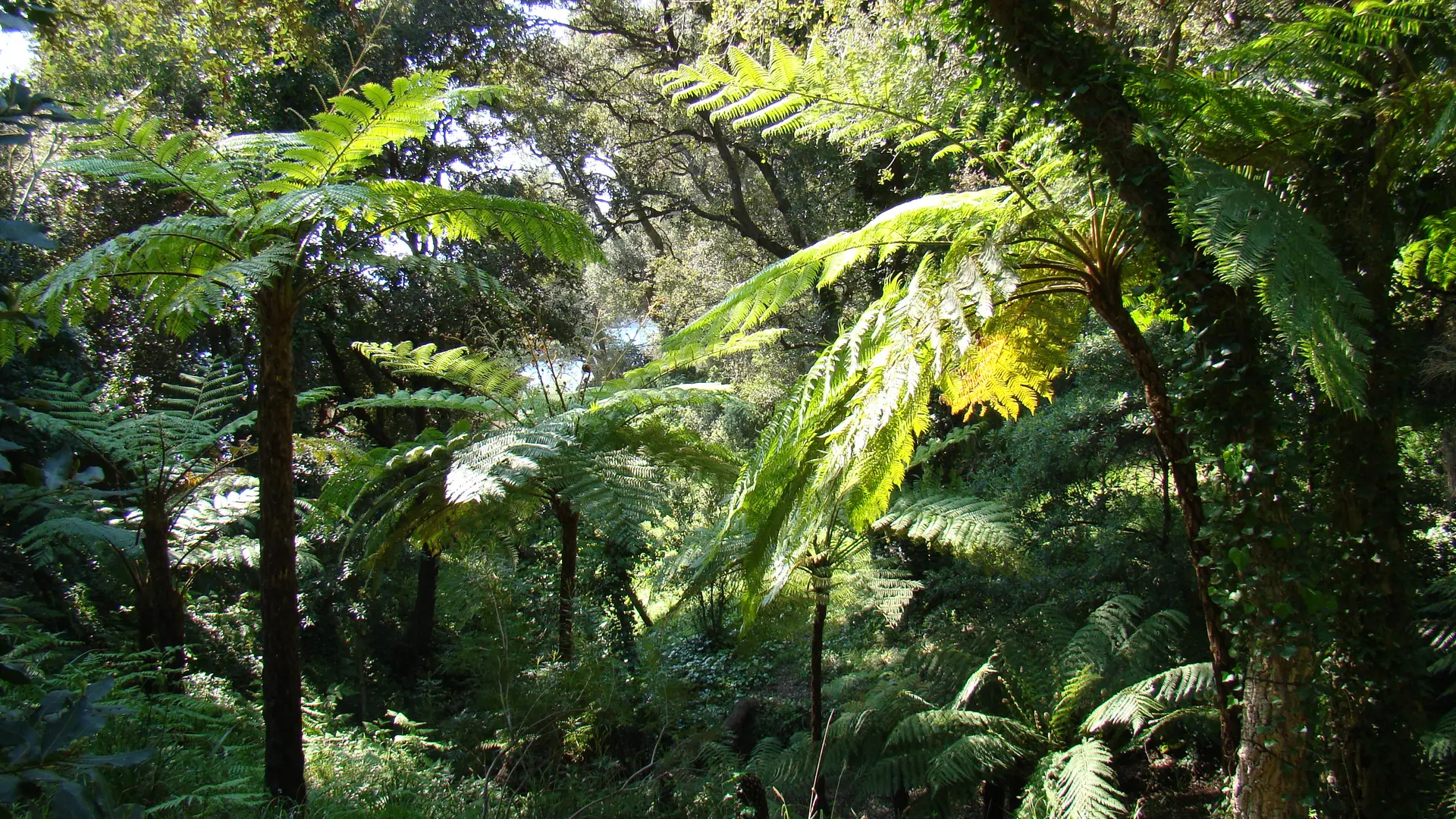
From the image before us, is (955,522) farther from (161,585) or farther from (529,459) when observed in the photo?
(161,585)

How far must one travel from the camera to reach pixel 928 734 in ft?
12.6

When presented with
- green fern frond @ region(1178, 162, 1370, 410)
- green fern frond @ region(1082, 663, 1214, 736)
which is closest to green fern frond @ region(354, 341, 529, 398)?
green fern frond @ region(1082, 663, 1214, 736)

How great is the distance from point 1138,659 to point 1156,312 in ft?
7.60

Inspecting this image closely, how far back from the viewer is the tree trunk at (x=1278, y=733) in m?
1.85

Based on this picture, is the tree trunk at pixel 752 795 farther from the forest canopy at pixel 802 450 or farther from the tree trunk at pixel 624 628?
the tree trunk at pixel 624 628

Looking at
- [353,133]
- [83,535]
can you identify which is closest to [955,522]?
[353,133]

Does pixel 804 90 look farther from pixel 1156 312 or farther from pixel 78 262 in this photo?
pixel 78 262

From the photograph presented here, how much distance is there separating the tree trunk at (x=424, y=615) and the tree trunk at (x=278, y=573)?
4.96m

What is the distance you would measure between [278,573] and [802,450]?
74.1 inches

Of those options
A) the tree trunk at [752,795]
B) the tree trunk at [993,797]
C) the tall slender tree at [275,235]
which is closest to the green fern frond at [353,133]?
the tall slender tree at [275,235]

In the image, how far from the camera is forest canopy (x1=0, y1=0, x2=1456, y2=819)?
1996 millimetres

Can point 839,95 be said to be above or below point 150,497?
above

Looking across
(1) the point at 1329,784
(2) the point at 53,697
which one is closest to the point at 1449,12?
(1) the point at 1329,784

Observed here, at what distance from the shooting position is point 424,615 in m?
7.80
